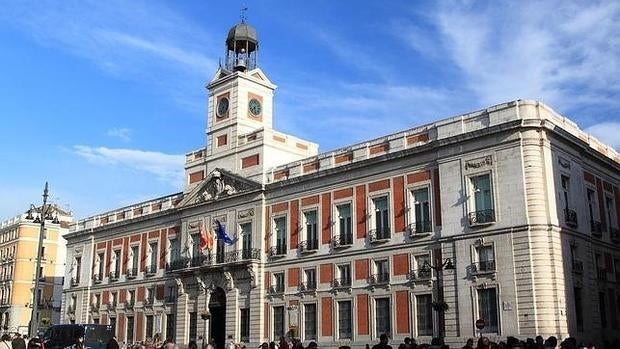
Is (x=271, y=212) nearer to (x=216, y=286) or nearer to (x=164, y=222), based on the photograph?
(x=216, y=286)

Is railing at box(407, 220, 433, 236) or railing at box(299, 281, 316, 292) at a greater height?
railing at box(407, 220, 433, 236)

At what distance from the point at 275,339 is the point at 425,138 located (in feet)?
48.3

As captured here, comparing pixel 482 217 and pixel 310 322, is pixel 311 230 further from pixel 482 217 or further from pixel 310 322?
pixel 482 217

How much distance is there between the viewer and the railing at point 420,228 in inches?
1366

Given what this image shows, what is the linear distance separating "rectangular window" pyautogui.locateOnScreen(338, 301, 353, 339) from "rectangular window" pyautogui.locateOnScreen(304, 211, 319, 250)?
152 inches

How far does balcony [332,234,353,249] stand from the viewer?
38062mm

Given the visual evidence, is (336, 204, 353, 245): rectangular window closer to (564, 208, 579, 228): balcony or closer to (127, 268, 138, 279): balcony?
(564, 208, 579, 228): balcony

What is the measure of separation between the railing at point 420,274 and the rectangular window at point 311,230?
6.82m

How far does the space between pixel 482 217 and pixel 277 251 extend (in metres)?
13.8

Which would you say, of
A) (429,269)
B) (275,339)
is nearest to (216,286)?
(275,339)

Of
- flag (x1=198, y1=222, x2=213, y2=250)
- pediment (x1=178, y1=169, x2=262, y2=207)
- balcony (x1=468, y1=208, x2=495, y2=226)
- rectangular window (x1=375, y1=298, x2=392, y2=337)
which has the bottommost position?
rectangular window (x1=375, y1=298, x2=392, y2=337)

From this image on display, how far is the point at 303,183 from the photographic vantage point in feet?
136

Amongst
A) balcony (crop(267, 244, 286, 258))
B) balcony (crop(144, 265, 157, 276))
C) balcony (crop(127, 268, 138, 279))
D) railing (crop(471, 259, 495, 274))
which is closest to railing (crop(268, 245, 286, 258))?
balcony (crop(267, 244, 286, 258))

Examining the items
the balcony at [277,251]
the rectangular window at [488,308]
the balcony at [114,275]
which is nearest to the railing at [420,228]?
the rectangular window at [488,308]
